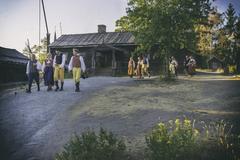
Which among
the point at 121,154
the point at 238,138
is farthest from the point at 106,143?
the point at 238,138

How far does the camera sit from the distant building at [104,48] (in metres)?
4.54

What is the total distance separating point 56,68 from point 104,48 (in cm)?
141

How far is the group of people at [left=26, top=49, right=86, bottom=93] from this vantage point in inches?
205

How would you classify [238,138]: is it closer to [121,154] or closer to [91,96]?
[121,154]

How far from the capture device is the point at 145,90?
16.1ft

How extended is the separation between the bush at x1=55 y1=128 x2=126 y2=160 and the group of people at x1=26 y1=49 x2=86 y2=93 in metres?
1.29

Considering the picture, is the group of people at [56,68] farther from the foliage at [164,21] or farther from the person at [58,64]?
the foliage at [164,21]

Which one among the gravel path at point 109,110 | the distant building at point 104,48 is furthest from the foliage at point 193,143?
the distant building at point 104,48

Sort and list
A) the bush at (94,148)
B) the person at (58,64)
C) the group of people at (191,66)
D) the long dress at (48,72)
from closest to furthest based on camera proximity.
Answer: the bush at (94,148), the group of people at (191,66), the person at (58,64), the long dress at (48,72)

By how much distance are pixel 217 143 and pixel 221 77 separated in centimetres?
105

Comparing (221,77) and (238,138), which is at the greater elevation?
(221,77)

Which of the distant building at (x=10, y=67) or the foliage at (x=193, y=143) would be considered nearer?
the foliage at (x=193, y=143)

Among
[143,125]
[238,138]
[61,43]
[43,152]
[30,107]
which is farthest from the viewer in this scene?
[61,43]

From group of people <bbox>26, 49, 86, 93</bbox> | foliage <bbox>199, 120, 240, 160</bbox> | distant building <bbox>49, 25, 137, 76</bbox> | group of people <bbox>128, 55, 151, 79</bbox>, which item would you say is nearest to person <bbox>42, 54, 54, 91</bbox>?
group of people <bbox>26, 49, 86, 93</bbox>
